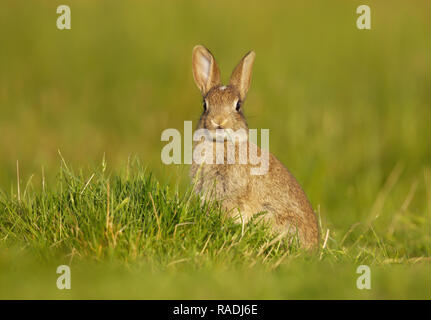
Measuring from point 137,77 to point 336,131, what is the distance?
3.53 metres

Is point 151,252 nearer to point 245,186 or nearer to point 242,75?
point 245,186

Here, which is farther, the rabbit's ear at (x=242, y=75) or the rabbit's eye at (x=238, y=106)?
the rabbit's ear at (x=242, y=75)

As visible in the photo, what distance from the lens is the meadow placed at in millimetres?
4582

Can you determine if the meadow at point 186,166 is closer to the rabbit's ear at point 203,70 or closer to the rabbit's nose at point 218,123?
the rabbit's nose at point 218,123

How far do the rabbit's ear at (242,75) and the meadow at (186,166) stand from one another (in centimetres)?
98

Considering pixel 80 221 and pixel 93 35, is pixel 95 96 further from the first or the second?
pixel 80 221

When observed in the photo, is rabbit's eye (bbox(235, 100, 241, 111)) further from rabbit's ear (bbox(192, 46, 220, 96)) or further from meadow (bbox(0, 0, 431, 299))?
meadow (bbox(0, 0, 431, 299))

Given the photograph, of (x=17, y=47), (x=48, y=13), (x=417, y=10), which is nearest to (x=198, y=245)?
(x=17, y=47)

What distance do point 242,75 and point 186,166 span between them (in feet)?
3.47

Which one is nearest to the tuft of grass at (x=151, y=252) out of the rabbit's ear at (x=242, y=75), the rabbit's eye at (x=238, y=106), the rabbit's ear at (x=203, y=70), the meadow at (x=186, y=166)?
the meadow at (x=186, y=166)

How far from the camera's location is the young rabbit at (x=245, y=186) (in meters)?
6.10

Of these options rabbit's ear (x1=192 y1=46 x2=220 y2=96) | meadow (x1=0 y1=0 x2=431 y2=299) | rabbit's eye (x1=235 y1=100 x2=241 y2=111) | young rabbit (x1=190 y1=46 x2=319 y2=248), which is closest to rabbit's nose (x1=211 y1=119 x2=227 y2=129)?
young rabbit (x1=190 y1=46 x2=319 y2=248)

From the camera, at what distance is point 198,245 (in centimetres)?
507
